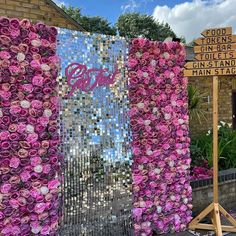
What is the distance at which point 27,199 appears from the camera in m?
3.04

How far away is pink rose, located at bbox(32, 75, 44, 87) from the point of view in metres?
3.02

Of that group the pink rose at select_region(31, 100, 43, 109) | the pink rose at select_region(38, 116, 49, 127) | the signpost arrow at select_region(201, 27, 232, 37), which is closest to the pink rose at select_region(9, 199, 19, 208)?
the pink rose at select_region(38, 116, 49, 127)

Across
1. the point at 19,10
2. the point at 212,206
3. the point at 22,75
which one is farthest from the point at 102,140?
the point at 19,10

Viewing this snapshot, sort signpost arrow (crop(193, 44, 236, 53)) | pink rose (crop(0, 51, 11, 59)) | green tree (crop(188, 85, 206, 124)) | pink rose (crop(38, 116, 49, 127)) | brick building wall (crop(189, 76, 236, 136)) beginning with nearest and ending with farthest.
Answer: pink rose (crop(0, 51, 11, 59)), pink rose (crop(38, 116, 49, 127)), signpost arrow (crop(193, 44, 236, 53)), green tree (crop(188, 85, 206, 124)), brick building wall (crop(189, 76, 236, 136))

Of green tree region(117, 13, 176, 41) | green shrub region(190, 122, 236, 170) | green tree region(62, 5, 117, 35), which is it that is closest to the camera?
green shrub region(190, 122, 236, 170)

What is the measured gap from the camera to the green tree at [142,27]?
1214 inches

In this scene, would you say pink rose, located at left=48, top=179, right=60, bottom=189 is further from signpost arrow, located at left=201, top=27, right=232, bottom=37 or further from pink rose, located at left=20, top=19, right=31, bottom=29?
signpost arrow, located at left=201, top=27, right=232, bottom=37

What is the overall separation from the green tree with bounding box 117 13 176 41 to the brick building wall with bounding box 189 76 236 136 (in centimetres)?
2327

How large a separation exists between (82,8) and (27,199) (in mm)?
27931

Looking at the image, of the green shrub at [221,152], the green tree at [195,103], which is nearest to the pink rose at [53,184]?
the green shrub at [221,152]

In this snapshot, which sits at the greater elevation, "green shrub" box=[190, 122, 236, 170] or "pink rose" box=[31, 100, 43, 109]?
"pink rose" box=[31, 100, 43, 109]

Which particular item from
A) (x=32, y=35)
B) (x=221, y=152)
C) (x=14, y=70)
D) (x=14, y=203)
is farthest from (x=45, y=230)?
(x=221, y=152)

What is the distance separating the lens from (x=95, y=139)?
11.4ft

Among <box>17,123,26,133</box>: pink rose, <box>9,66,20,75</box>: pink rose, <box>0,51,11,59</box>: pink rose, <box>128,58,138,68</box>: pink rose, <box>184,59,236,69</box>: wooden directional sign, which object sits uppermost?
<box>184,59,236,69</box>: wooden directional sign
